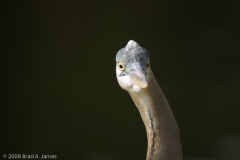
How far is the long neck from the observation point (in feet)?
5.38

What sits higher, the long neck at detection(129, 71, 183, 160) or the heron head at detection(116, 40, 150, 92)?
the heron head at detection(116, 40, 150, 92)

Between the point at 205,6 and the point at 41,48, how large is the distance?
1.47 metres

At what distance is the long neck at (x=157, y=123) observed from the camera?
1.64 metres

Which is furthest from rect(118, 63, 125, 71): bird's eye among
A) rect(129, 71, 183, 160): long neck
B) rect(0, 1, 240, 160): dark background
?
rect(0, 1, 240, 160): dark background

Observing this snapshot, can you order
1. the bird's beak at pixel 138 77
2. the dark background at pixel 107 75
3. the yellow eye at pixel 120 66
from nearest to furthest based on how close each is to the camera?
the bird's beak at pixel 138 77 < the yellow eye at pixel 120 66 < the dark background at pixel 107 75

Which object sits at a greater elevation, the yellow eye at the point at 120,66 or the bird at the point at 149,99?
the yellow eye at the point at 120,66

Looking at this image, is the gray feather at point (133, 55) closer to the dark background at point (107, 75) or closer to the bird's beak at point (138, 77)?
the bird's beak at point (138, 77)

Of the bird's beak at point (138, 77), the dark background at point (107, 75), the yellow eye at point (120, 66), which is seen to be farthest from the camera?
the dark background at point (107, 75)

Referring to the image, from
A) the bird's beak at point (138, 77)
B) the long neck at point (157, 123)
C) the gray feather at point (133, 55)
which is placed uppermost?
the gray feather at point (133, 55)

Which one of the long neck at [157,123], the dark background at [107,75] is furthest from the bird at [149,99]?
the dark background at [107,75]

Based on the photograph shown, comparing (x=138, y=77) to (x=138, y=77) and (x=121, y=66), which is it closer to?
(x=138, y=77)

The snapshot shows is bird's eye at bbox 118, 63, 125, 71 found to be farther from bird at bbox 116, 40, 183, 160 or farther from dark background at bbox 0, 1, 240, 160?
dark background at bbox 0, 1, 240, 160

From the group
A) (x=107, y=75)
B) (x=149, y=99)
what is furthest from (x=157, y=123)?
(x=107, y=75)

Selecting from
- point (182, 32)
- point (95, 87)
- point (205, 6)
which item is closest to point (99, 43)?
point (95, 87)
